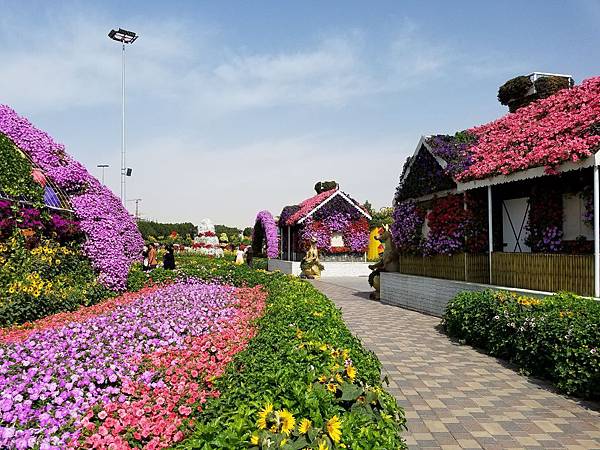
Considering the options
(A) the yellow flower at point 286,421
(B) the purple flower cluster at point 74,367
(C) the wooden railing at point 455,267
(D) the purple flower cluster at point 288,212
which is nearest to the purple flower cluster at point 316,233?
(D) the purple flower cluster at point 288,212

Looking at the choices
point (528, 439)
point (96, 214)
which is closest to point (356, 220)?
point (96, 214)

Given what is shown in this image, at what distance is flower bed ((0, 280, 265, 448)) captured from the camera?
12.2ft

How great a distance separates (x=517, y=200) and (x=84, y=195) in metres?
9.87

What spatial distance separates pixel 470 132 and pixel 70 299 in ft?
33.6

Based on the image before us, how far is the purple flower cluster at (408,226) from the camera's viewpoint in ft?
47.3

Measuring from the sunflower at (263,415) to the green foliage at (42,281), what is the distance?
7.30 metres

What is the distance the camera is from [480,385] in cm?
675

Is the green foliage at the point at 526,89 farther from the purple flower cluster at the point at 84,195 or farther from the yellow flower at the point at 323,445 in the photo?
the yellow flower at the point at 323,445

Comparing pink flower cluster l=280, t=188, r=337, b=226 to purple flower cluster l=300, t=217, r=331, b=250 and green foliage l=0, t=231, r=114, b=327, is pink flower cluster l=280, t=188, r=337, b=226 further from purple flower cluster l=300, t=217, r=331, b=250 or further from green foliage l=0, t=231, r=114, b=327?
green foliage l=0, t=231, r=114, b=327

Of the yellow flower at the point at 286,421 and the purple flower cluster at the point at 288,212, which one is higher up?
the purple flower cluster at the point at 288,212

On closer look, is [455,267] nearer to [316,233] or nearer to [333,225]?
[316,233]

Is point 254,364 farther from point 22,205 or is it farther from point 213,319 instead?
point 22,205

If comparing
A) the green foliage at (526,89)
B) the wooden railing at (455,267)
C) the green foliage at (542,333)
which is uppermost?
the green foliage at (526,89)

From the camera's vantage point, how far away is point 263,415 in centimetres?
273
